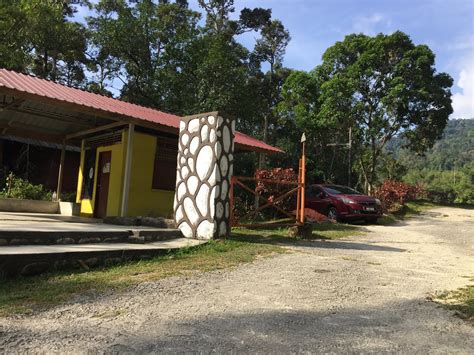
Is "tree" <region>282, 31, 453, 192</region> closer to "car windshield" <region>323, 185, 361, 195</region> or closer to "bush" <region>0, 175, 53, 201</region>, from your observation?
"car windshield" <region>323, 185, 361, 195</region>

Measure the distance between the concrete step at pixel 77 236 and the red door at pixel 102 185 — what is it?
4.65m

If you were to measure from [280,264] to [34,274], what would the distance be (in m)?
3.36

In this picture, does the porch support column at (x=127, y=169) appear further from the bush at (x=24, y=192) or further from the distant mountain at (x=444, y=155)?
A: the distant mountain at (x=444, y=155)

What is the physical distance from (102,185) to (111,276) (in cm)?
747

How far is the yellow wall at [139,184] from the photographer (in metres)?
10.9

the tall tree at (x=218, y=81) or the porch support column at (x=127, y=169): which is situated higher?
the tall tree at (x=218, y=81)

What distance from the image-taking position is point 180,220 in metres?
8.38

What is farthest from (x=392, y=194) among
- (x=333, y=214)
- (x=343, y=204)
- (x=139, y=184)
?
(x=139, y=184)

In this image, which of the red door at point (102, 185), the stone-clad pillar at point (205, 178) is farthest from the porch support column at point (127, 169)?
the stone-clad pillar at point (205, 178)

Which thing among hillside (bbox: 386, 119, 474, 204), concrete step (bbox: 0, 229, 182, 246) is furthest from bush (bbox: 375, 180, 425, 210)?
concrete step (bbox: 0, 229, 182, 246)

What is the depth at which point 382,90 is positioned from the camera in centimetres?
2339

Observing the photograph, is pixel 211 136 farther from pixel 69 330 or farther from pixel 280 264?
pixel 69 330

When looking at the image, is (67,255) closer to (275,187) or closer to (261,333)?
(261,333)

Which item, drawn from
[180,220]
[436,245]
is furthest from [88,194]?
[436,245]
